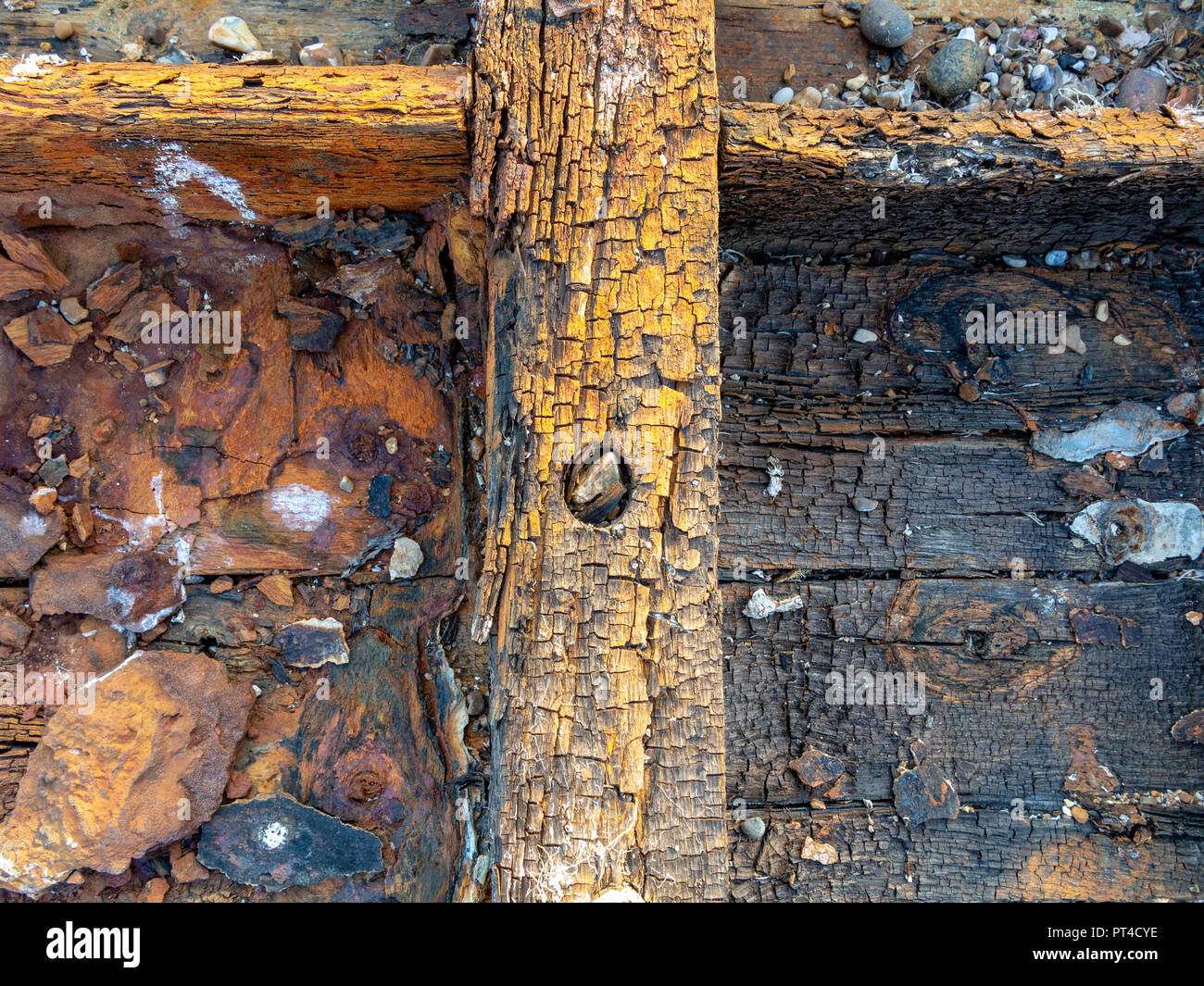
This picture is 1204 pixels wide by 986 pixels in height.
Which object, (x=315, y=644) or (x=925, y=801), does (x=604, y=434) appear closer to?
(x=315, y=644)

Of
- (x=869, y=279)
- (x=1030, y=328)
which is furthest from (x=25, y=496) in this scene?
(x=1030, y=328)

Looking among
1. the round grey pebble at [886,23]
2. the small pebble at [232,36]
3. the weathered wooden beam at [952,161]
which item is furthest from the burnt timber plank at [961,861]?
the small pebble at [232,36]

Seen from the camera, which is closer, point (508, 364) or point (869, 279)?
point (508, 364)

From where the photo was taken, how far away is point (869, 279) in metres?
2.22

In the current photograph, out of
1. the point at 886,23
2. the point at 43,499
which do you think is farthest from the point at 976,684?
the point at 43,499

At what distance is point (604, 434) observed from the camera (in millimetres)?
1600

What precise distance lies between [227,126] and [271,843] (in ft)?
6.47

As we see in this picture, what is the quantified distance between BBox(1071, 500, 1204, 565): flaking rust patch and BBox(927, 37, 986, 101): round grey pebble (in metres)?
1.41

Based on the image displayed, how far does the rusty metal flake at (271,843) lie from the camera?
204 cm

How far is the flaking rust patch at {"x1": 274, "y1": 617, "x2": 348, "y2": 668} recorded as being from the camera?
6.95 feet

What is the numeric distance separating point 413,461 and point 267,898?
1.40 m

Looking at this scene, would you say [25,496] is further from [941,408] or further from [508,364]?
[941,408]

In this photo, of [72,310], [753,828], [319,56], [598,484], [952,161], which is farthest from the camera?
[753,828]

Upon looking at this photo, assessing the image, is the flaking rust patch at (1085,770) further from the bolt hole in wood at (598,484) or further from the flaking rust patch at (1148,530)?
the bolt hole in wood at (598,484)
